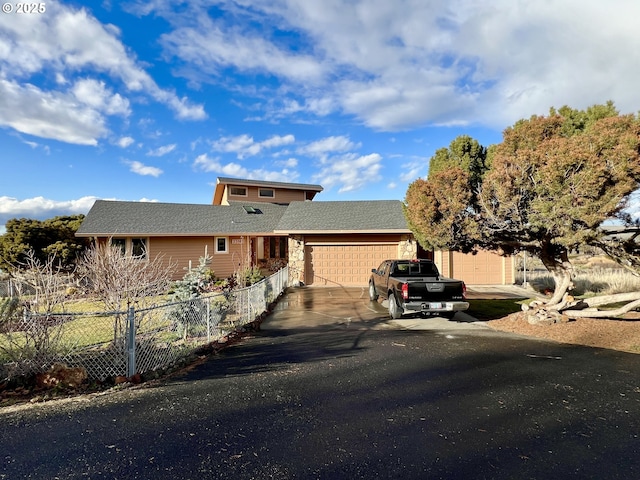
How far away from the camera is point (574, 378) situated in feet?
17.4

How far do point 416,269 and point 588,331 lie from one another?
→ 4672 millimetres

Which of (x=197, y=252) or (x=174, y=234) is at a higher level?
(x=174, y=234)

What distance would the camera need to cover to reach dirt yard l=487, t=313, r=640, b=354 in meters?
7.21

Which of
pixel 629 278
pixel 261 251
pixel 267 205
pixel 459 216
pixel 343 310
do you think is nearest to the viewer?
pixel 459 216

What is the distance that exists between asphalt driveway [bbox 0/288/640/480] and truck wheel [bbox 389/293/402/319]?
131 inches

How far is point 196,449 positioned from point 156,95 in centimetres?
1515

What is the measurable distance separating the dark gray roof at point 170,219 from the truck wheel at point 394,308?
11397 millimetres

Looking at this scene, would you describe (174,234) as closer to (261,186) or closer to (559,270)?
(261,186)

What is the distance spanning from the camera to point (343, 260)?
61.1 ft

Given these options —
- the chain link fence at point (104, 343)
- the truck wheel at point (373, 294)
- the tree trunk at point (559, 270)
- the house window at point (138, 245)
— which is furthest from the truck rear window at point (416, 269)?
the house window at point (138, 245)

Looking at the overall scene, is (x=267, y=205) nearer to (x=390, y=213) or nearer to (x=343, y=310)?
(x=390, y=213)

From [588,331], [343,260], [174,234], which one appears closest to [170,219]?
[174,234]

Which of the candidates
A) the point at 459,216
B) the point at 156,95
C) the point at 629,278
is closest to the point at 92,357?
the point at 459,216

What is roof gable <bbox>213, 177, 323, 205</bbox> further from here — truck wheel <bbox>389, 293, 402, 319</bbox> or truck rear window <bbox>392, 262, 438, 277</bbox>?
truck wheel <bbox>389, 293, 402, 319</bbox>
